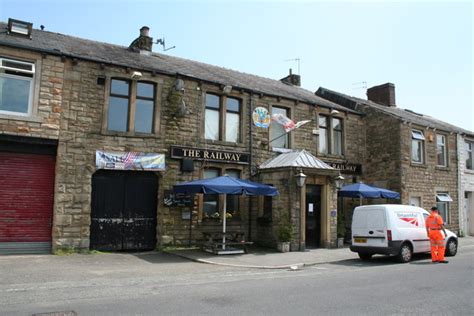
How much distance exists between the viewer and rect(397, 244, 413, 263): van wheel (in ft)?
42.7

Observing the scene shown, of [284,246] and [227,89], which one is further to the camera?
[227,89]

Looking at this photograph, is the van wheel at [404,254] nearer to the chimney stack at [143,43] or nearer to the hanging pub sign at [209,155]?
the hanging pub sign at [209,155]

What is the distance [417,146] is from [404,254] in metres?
10.8

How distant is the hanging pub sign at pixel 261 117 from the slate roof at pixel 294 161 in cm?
155

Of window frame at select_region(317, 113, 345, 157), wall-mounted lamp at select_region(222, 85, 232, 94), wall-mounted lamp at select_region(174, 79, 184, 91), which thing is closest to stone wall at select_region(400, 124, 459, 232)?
window frame at select_region(317, 113, 345, 157)

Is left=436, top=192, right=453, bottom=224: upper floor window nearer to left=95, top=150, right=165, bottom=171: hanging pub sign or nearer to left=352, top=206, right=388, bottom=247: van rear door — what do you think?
left=352, top=206, right=388, bottom=247: van rear door

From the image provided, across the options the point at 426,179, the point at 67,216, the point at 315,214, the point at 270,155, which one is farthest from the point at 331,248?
the point at 67,216

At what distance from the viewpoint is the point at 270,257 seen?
1386 centimetres

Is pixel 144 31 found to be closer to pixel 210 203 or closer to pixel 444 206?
pixel 210 203

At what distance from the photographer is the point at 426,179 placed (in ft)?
72.7

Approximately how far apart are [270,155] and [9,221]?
10.2 meters

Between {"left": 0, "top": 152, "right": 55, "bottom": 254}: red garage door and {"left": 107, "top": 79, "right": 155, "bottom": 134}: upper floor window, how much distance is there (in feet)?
8.61

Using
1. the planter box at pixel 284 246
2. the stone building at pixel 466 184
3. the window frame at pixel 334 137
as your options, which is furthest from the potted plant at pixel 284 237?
the stone building at pixel 466 184

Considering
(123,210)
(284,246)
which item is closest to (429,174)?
(284,246)
